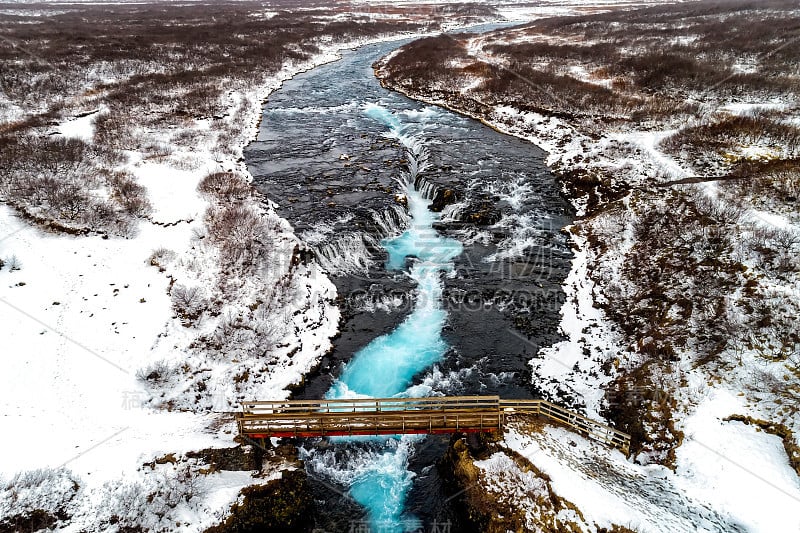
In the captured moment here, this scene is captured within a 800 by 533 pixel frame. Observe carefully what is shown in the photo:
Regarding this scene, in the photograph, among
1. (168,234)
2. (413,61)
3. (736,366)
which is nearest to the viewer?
(736,366)

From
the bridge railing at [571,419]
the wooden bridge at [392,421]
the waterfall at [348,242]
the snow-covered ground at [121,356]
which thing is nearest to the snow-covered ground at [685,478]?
the bridge railing at [571,419]

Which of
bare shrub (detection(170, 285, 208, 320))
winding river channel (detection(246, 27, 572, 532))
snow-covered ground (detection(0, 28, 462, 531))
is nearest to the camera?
snow-covered ground (detection(0, 28, 462, 531))

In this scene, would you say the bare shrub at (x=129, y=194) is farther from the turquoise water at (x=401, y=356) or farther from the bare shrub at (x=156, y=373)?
the turquoise water at (x=401, y=356)

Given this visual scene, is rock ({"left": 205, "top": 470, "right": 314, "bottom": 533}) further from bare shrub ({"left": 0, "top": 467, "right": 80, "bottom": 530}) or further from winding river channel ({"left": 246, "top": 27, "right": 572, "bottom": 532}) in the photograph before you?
bare shrub ({"left": 0, "top": 467, "right": 80, "bottom": 530})

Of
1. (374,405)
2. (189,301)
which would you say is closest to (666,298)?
(374,405)

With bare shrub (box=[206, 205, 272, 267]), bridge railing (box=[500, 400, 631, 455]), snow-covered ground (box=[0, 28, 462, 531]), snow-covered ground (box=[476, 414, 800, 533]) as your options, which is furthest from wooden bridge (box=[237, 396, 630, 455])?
bare shrub (box=[206, 205, 272, 267])

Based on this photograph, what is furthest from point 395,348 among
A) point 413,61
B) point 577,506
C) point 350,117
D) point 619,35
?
point 619,35

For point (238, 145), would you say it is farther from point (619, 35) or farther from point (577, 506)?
point (619, 35)
